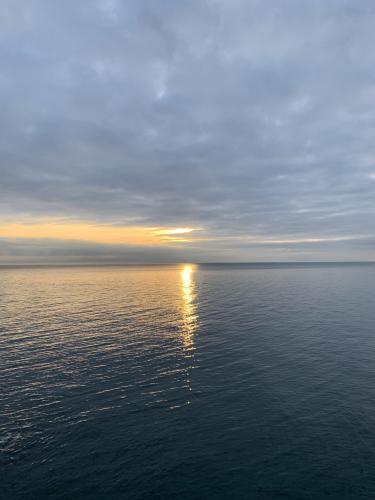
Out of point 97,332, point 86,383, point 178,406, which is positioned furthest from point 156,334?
point 178,406

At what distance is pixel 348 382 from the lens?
38312 millimetres

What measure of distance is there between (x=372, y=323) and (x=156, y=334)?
171 ft

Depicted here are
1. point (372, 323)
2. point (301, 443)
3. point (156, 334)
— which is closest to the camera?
point (301, 443)

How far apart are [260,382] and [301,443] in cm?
1228

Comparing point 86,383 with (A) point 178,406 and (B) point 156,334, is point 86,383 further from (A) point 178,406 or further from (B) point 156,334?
(B) point 156,334

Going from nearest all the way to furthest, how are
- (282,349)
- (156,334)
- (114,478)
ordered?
(114,478), (282,349), (156,334)

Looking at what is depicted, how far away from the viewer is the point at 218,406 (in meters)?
32.8

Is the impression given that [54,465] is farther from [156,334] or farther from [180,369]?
[156,334]

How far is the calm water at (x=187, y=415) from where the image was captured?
2244cm

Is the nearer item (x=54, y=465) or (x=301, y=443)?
(x=54, y=465)

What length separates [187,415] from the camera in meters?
31.0

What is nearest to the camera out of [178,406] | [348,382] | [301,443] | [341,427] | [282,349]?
[301,443]

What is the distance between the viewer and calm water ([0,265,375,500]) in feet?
73.6

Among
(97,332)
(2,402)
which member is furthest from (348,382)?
(97,332)
